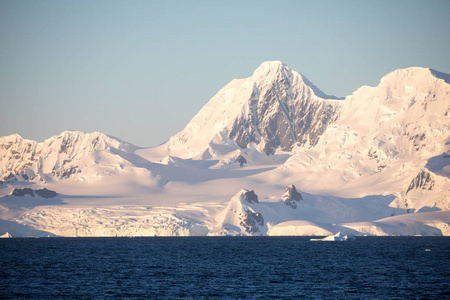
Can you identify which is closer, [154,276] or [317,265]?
[154,276]

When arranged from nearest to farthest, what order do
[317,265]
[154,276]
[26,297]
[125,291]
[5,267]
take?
1. [26,297]
2. [125,291]
3. [154,276]
4. [5,267]
5. [317,265]

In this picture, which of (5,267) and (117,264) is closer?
(5,267)

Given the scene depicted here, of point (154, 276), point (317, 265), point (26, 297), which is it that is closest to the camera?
point (26, 297)

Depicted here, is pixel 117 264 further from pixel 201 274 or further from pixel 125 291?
pixel 125 291

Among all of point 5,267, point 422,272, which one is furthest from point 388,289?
point 5,267

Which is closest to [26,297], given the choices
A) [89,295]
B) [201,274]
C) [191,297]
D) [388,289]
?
[89,295]

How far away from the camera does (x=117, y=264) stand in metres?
184

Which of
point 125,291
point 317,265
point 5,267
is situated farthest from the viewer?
point 317,265

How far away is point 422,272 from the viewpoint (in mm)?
155875

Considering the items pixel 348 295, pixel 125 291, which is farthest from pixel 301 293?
pixel 125 291

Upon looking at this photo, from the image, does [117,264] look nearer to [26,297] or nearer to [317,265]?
[317,265]

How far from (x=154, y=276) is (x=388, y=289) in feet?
166

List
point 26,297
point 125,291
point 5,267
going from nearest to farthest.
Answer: point 26,297, point 125,291, point 5,267

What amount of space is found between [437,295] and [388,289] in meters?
10.8
